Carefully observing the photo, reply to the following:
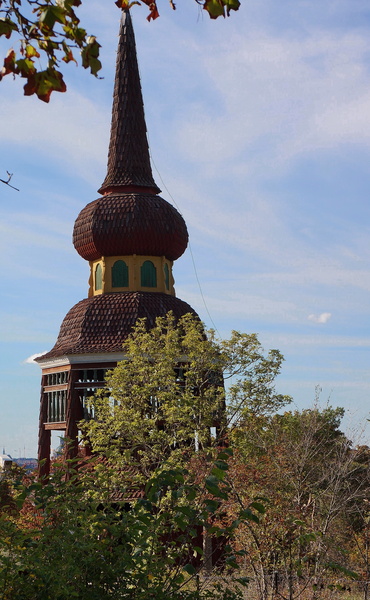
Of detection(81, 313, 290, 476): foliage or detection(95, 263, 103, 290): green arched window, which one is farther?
detection(95, 263, 103, 290): green arched window

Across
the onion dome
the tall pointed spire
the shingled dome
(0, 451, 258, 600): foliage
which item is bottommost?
(0, 451, 258, 600): foliage

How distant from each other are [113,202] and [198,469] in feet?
60.4

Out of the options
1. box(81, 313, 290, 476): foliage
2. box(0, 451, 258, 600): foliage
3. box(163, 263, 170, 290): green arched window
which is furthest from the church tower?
box(0, 451, 258, 600): foliage

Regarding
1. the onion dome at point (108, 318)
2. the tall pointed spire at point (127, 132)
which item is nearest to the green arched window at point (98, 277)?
the onion dome at point (108, 318)

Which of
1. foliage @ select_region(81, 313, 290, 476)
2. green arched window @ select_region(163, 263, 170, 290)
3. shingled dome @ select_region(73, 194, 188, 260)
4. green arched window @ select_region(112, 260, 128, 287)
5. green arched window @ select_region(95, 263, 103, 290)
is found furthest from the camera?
green arched window @ select_region(163, 263, 170, 290)

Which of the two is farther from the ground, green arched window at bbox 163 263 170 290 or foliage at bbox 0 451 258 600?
green arched window at bbox 163 263 170 290

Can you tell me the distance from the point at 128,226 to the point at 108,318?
4.47m

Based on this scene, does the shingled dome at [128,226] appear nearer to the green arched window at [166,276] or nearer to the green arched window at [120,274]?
the green arched window at [120,274]

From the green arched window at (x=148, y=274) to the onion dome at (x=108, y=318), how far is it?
811mm

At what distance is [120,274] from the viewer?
39719mm

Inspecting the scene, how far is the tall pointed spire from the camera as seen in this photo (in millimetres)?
41156

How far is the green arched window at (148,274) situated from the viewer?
39.8 meters

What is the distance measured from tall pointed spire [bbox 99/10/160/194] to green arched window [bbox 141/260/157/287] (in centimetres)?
373

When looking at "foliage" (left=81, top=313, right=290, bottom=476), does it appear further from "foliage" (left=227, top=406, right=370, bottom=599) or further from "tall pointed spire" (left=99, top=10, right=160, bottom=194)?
"tall pointed spire" (left=99, top=10, right=160, bottom=194)
